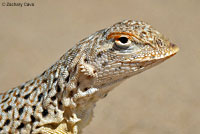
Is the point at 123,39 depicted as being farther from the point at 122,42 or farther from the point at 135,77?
the point at 135,77

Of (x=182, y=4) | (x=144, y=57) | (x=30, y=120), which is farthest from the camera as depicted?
(x=182, y=4)

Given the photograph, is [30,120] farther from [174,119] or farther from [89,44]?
[174,119]

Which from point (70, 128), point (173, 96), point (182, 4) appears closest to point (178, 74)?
point (173, 96)

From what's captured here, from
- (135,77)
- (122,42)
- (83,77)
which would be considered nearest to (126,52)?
(122,42)

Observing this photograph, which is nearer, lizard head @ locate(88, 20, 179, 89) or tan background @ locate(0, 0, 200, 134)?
lizard head @ locate(88, 20, 179, 89)

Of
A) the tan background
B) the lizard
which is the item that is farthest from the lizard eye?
the tan background

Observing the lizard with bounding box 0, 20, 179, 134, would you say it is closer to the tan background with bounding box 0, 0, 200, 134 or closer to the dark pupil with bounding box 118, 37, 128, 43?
the dark pupil with bounding box 118, 37, 128, 43

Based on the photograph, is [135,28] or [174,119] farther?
[174,119]
